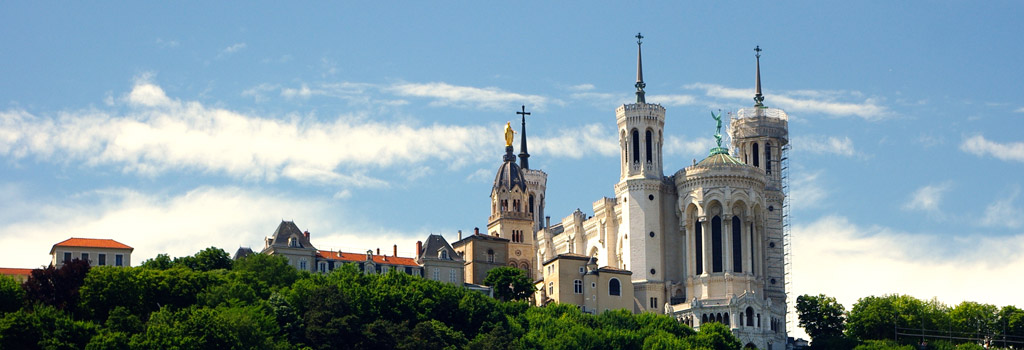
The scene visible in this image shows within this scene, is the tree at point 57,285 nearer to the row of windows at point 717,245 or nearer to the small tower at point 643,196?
the small tower at point 643,196

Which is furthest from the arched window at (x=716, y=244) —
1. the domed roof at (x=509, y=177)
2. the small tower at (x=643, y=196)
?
the domed roof at (x=509, y=177)

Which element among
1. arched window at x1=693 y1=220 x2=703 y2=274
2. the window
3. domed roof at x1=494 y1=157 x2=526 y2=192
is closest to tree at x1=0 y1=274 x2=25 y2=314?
the window

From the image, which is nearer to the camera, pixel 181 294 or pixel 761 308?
pixel 181 294

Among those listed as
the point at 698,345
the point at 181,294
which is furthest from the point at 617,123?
the point at 181,294

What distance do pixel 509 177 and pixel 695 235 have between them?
33236 millimetres

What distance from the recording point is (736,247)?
140m

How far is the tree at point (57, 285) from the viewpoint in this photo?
381ft

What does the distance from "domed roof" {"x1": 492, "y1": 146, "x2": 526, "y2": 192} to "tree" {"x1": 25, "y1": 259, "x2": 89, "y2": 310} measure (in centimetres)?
5865

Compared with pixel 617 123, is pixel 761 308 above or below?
below

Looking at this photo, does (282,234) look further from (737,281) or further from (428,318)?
(737,281)

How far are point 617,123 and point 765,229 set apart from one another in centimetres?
1479

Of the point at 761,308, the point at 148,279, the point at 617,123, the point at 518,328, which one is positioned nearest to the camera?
the point at 148,279

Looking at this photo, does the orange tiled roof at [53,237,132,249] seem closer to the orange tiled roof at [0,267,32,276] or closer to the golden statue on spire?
the orange tiled roof at [0,267,32,276]

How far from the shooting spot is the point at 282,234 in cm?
13812
